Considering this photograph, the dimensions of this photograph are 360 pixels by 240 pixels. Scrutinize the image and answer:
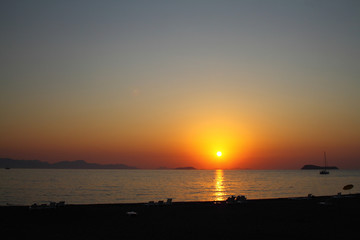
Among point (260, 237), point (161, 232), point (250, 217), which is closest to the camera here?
point (260, 237)

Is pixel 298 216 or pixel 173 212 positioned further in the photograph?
pixel 173 212

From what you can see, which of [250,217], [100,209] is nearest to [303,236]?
[250,217]

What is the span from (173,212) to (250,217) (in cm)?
710

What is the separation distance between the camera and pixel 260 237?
61.2 ft

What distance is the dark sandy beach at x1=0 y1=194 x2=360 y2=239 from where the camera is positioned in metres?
19.2

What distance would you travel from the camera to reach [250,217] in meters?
26.1

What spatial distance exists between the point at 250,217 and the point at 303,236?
7581mm

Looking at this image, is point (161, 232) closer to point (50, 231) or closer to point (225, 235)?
point (225, 235)

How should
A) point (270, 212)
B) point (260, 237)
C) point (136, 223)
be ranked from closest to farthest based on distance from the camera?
point (260, 237) → point (136, 223) → point (270, 212)

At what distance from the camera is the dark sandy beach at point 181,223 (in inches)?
755

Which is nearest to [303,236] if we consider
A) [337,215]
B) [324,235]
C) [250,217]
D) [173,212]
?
[324,235]

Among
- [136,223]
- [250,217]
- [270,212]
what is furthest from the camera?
[270,212]

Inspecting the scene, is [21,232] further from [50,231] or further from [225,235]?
[225,235]

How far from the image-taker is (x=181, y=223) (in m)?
23.4
